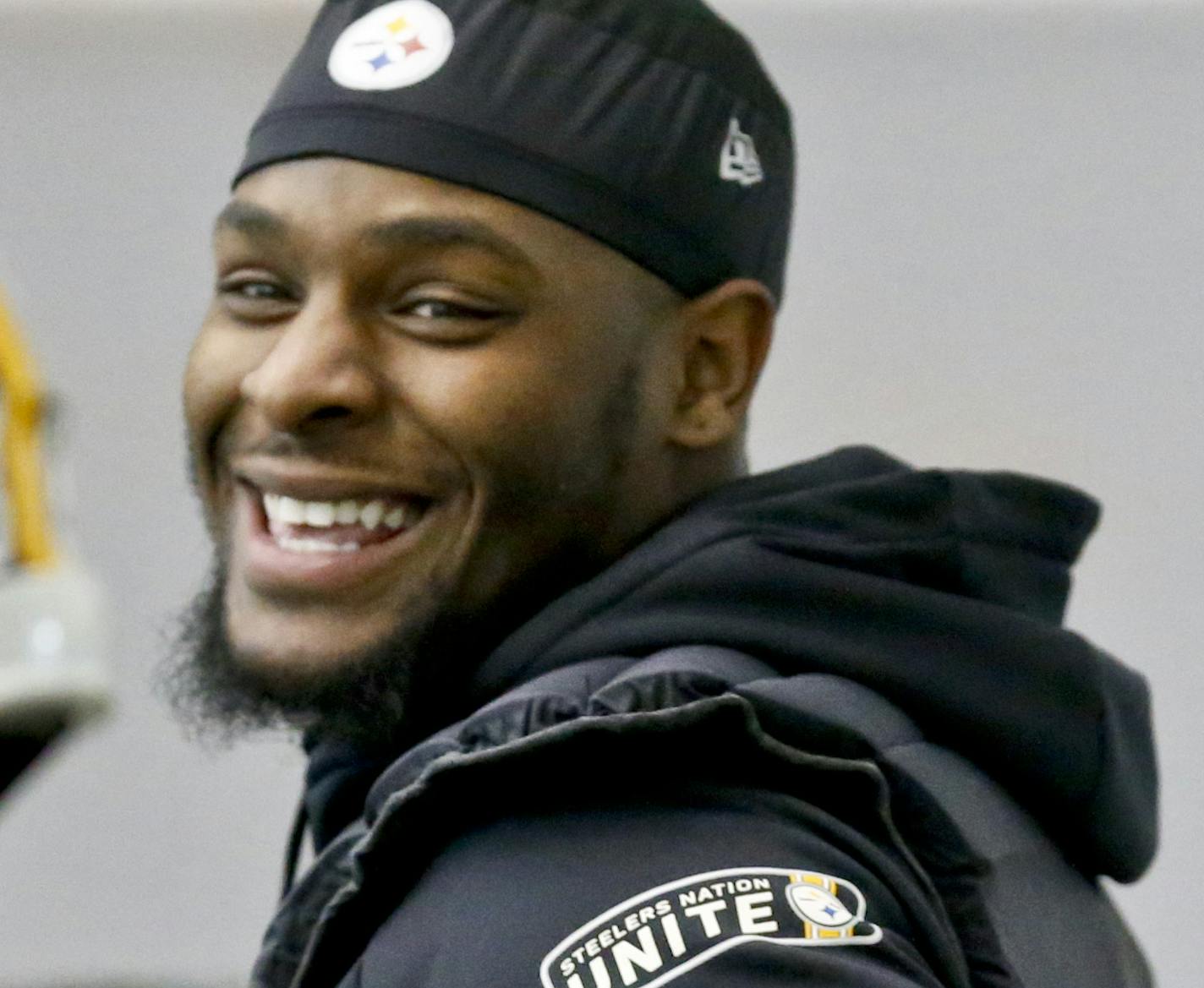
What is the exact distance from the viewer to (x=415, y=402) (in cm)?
144

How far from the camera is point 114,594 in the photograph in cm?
296

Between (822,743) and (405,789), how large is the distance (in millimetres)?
223

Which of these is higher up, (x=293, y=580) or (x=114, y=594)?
(x=293, y=580)

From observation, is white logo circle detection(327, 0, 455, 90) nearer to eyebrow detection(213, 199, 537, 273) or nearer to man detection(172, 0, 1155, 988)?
man detection(172, 0, 1155, 988)

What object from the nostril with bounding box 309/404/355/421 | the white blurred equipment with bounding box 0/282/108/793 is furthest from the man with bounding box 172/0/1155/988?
the white blurred equipment with bounding box 0/282/108/793

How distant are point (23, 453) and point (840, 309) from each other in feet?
7.11

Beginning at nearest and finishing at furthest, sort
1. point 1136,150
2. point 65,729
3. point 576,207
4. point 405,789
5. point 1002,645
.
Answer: point 65,729 < point 405,789 < point 1002,645 < point 576,207 < point 1136,150

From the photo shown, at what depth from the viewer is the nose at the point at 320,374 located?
142 cm

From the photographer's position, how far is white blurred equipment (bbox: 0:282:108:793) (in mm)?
837

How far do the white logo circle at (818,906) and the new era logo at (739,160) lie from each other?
24.2 inches

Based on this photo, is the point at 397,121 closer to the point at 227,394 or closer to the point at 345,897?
the point at 227,394

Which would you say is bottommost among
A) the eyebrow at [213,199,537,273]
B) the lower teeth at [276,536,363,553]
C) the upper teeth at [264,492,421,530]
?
the lower teeth at [276,536,363,553]

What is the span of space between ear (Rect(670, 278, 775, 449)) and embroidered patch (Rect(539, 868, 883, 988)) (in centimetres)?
49

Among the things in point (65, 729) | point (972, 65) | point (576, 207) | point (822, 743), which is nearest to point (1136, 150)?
point (972, 65)
